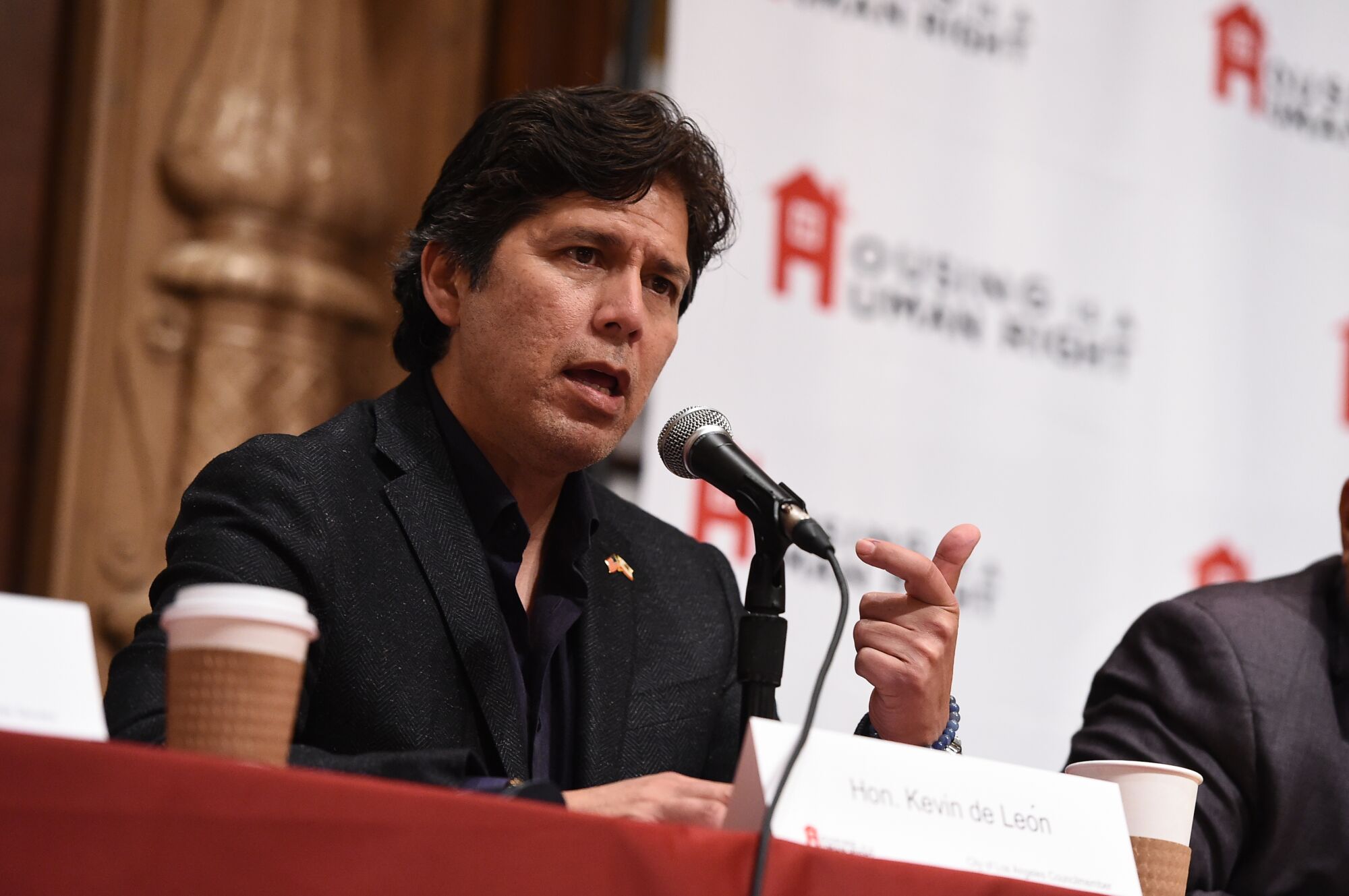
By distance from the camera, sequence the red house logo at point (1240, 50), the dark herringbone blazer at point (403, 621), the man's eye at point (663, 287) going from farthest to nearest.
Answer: the red house logo at point (1240, 50)
the man's eye at point (663, 287)
the dark herringbone blazer at point (403, 621)

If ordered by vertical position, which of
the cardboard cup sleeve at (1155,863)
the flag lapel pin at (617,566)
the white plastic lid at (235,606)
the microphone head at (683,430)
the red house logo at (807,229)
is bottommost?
the cardboard cup sleeve at (1155,863)

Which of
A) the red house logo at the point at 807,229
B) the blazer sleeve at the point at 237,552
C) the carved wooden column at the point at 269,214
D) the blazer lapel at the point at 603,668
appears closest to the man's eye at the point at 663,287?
the blazer lapel at the point at 603,668

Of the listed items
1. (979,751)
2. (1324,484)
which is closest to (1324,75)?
(1324,484)

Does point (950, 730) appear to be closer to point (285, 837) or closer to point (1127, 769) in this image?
point (1127, 769)

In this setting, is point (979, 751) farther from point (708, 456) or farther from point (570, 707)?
point (708, 456)

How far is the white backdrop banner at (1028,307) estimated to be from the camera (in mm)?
3123

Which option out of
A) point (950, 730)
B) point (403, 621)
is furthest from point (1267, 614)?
point (403, 621)

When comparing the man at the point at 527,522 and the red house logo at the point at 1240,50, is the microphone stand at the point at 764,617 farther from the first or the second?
the red house logo at the point at 1240,50

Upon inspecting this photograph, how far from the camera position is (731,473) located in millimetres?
1596

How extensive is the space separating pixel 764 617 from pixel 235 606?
575 mm

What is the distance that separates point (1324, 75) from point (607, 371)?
2.74m

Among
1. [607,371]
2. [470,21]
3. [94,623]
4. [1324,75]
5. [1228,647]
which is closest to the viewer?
[607,371]

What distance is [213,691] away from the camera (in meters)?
1.17

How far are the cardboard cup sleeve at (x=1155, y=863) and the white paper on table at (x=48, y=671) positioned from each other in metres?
1.01
